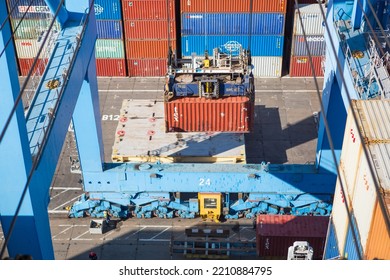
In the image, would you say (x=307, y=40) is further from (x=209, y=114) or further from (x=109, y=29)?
(x=209, y=114)

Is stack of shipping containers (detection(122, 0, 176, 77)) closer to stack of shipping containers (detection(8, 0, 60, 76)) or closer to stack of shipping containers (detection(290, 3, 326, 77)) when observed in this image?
stack of shipping containers (detection(8, 0, 60, 76))

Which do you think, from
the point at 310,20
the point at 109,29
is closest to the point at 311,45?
A: the point at 310,20

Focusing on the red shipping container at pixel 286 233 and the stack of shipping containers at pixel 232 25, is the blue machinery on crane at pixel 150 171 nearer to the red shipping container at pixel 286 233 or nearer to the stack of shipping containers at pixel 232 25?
the red shipping container at pixel 286 233

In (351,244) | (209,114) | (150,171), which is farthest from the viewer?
(150,171)

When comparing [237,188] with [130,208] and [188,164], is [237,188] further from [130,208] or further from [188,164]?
[130,208]
